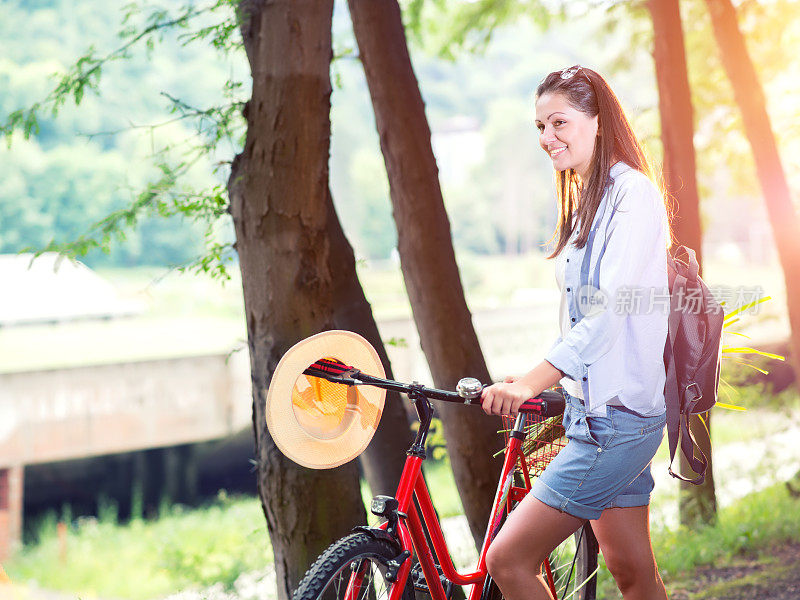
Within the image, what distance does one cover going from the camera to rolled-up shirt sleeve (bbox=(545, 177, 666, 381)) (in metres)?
2.02

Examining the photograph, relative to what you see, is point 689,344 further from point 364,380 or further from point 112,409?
point 112,409

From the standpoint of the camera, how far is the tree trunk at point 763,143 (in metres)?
7.22

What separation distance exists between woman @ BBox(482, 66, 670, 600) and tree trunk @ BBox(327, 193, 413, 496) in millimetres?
2037

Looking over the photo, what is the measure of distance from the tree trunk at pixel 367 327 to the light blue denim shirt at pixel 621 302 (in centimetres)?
217

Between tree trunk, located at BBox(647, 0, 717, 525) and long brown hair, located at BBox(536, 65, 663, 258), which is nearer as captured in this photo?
long brown hair, located at BBox(536, 65, 663, 258)

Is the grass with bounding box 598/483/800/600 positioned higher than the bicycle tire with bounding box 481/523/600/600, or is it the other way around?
the bicycle tire with bounding box 481/523/600/600

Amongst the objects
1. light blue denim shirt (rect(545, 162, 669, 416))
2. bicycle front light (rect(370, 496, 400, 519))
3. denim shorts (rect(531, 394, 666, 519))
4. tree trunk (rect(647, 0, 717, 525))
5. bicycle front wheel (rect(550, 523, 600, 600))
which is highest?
tree trunk (rect(647, 0, 717, 525))

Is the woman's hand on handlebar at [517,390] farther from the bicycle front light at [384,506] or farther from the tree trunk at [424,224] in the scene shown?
the tree trunk at [424,224]

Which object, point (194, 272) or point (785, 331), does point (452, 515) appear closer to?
point (194, 272)

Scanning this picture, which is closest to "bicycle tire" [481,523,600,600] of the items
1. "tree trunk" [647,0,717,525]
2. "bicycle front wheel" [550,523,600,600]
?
"bicycle front wheel" [550,523,600,600]

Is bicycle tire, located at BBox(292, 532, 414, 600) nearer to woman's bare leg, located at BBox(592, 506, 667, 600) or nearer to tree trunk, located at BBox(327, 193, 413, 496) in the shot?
woman's bare leg, located at BBox(592, 506, 667, 600)

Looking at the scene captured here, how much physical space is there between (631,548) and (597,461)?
39 centimetres

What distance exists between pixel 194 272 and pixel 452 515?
241 inches

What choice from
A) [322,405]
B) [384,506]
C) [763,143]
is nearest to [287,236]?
[322,405]
